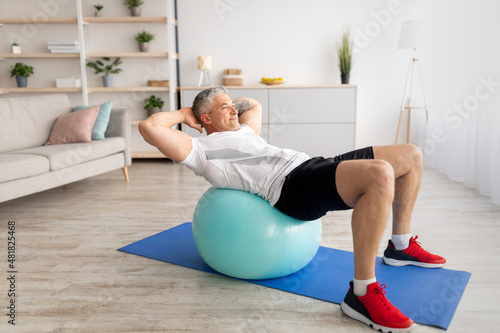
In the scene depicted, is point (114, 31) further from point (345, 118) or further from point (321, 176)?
point (321, 176)

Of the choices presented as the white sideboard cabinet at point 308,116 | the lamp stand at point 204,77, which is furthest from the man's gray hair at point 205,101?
the lamp stand at point 204,77

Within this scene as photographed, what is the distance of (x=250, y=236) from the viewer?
1768 millimetres

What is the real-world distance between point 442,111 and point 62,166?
11.5 ft

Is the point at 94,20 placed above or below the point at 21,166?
above

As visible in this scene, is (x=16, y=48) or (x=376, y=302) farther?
(x=16, y=48)

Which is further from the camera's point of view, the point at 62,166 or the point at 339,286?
the point at 62,166

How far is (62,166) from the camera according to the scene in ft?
10.9

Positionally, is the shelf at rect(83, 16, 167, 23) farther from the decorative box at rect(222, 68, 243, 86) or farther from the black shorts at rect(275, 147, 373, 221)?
the black shorts at rect(275, 147, 373, 221)

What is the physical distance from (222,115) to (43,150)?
81.8 inches

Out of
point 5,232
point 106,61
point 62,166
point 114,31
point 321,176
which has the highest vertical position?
point 114,31

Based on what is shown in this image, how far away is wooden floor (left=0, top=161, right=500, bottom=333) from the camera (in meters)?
1.58

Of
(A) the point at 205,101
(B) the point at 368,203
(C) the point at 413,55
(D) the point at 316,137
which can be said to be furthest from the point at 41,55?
(B) the point at 368,203

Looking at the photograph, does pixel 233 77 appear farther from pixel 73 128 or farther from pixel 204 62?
pixel 73 128

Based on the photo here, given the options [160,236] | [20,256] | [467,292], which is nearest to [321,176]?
[467,292]
